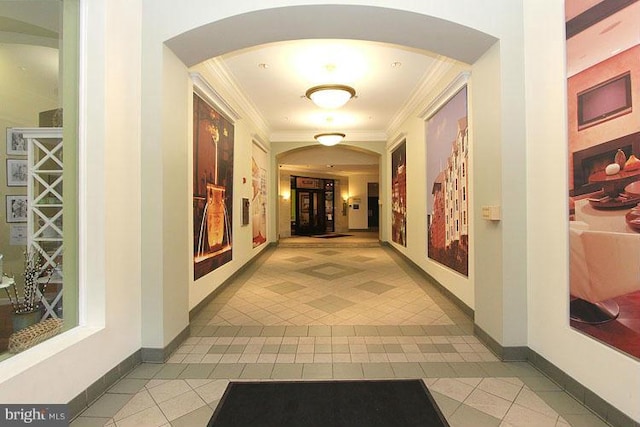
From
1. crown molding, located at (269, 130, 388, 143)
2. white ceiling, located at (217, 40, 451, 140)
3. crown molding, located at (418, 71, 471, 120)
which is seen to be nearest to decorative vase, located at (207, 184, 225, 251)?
white ceiling, located at (217, 40, 451, 140)

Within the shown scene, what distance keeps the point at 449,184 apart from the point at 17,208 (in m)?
5.15

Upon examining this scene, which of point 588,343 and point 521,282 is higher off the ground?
A: point 521,282

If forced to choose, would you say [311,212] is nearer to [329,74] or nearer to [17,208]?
[329,74]

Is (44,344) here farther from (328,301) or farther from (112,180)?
(328,301)

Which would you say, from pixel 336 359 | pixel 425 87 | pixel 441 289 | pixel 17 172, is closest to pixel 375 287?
pixel 441 289

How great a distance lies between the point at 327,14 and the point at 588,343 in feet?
11.2

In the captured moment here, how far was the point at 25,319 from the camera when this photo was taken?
91.5 inches

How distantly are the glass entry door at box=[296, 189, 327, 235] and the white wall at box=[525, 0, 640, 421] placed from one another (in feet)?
43.5

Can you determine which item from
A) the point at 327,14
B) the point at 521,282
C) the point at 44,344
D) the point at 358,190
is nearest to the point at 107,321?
the point at 44,344

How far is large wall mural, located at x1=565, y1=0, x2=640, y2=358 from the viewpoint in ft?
5.91

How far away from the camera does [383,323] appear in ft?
11.9

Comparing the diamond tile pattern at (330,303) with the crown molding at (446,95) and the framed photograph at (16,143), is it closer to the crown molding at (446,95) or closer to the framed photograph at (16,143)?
the crown molding at (446,95)

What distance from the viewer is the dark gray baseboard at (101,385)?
197 cm

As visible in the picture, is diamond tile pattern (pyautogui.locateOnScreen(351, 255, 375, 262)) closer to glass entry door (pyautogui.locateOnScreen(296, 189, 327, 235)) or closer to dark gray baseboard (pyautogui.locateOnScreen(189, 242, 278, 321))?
dark gray baseboard (pyautogui.locateOnScreen(189, 242, 278, 321))
